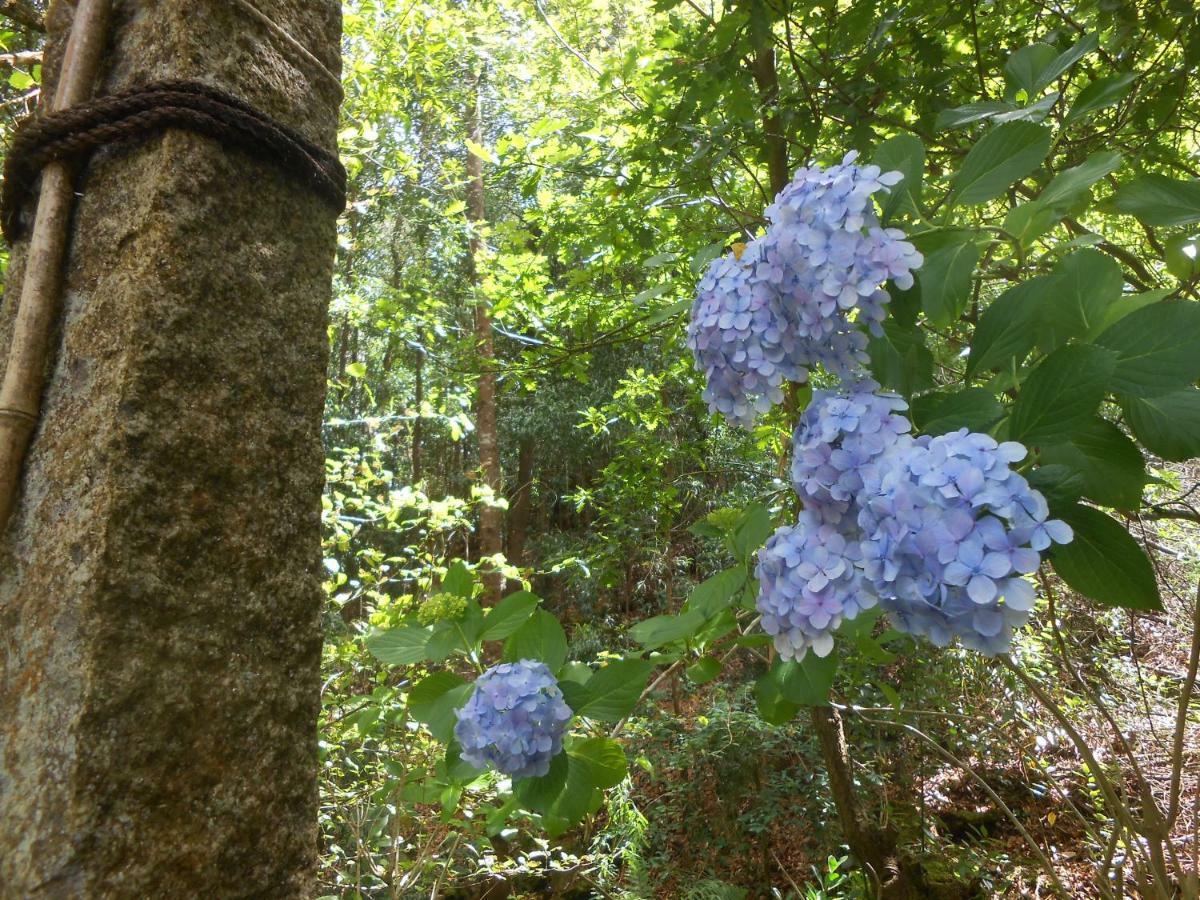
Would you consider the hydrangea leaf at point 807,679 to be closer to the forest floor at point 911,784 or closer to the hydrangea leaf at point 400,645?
the hydrangea leaf at point 400,645

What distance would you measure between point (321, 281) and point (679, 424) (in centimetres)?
568

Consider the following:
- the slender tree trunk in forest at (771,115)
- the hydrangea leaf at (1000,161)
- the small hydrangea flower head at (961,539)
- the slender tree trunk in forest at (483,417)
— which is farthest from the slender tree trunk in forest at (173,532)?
the slender tree trunk in forest at (483,417)

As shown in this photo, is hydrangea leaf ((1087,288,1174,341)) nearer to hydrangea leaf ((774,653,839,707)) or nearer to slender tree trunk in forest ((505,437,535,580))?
hydrangea leaf ((774,653,839,707))

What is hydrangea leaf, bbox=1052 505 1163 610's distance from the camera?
446mm

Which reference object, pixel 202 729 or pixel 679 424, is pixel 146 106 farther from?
pixel 679 424

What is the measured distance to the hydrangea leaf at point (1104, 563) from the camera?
0.45 metres

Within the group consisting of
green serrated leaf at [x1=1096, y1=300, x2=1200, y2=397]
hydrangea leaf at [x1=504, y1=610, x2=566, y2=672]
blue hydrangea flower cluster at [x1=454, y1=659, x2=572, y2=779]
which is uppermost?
green serrated leaf at [x1=1096, y1=300, x2=1200, y2=397]

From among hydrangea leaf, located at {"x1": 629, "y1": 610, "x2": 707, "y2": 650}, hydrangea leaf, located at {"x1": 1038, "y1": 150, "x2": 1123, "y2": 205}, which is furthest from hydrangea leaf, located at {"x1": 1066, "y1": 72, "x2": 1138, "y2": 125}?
hydrangea leaf, located at {"x1": 629, "y1": 610, "x2": 707, "y2": 650}

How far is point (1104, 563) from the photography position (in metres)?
0.46

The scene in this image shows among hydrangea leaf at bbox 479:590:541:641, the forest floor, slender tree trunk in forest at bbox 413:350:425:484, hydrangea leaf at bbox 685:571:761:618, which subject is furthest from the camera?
slender tree trunk in forest at bbox 413:350:425:484

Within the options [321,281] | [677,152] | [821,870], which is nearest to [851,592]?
[321,281]

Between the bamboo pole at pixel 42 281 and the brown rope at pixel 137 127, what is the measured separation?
0.02m

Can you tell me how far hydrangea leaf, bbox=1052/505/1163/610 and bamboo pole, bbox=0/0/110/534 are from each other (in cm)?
82

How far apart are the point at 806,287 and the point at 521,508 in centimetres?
887
